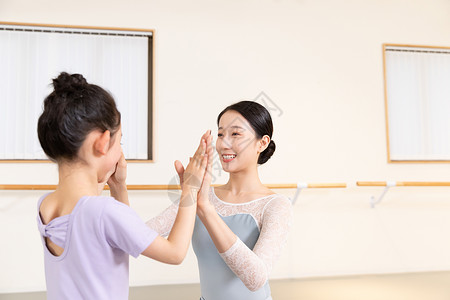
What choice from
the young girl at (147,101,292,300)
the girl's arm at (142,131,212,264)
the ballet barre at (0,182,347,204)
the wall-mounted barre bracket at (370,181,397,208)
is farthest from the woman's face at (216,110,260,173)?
the wall-mounted barre bracket at (370,181,397,208)

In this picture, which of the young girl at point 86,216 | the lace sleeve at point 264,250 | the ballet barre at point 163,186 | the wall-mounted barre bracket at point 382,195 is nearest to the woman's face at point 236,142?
the lace sleeve at point 264,250

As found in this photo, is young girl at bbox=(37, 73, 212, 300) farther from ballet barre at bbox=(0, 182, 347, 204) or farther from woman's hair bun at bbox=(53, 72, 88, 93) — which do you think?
ballet barre at bbox=(0, 182, 347, 204)

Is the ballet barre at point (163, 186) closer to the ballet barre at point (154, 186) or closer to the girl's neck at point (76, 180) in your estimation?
the ballet barre at point (154, 186)

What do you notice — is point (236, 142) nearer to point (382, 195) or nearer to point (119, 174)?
point (119, 174)

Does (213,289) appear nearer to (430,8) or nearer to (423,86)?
(423,86)

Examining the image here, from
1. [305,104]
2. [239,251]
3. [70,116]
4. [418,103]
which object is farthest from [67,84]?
[418,103]

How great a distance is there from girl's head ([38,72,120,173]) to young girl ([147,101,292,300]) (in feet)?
0.95

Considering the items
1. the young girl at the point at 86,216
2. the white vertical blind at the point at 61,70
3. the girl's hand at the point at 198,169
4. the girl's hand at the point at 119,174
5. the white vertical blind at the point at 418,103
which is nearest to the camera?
the young girl at the point at 86,216

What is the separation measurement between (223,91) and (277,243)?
219 centimetres

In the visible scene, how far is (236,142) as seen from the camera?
1.38 m

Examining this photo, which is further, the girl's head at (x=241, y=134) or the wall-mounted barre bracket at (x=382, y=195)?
the wall-mounted barre bracket at (x=382, y=195)

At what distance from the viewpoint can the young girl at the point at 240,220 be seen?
1.05 m

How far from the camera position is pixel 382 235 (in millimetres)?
3328

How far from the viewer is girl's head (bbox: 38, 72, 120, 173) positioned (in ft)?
2.80
